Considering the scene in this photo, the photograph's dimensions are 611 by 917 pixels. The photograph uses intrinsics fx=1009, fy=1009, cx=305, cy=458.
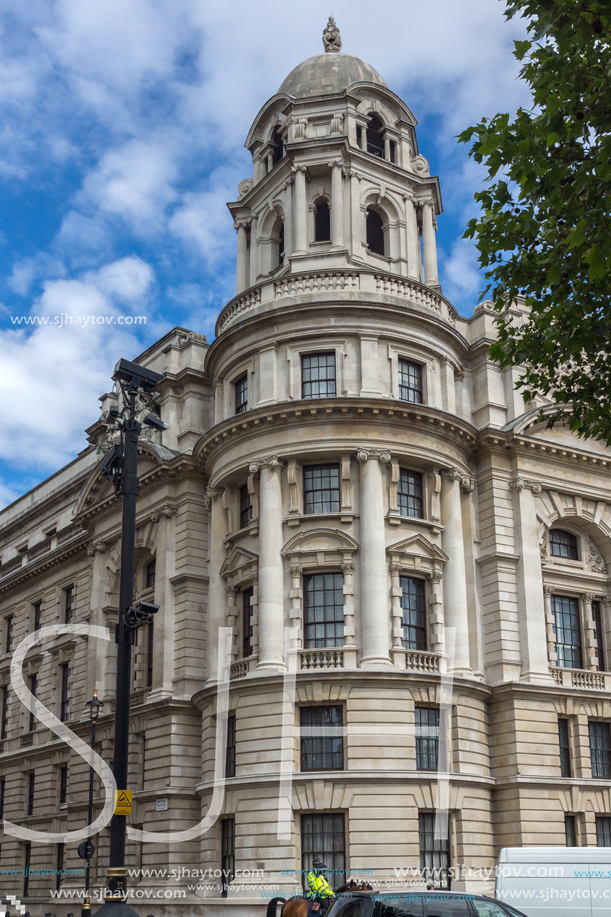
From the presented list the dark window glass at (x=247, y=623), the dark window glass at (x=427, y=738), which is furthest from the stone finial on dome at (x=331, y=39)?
the dark window glass at (x=427, y=738)

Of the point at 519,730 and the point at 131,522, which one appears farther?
the point at 519,730

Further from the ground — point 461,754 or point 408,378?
point 408,378

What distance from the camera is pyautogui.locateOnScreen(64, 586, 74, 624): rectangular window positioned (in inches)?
1940

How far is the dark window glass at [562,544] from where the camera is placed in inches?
1516

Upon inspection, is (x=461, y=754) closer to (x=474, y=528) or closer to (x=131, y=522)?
(x=474, y=528)

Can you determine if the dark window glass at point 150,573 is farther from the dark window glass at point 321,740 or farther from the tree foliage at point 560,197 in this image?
the tree foliage at point 560,197

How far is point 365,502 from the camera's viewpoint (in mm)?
33656

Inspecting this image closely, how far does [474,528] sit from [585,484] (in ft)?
17.6

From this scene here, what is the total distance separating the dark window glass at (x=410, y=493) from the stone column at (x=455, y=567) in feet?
2.84

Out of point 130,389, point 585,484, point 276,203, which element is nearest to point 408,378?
point 585,484

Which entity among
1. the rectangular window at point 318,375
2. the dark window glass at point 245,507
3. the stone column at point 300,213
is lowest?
the dark window glass at point 245,507

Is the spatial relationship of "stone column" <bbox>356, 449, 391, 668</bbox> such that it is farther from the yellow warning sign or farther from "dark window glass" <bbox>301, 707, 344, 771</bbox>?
the yellow warning sign

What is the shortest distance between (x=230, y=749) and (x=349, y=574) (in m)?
7.07

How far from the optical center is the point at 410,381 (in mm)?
37125
